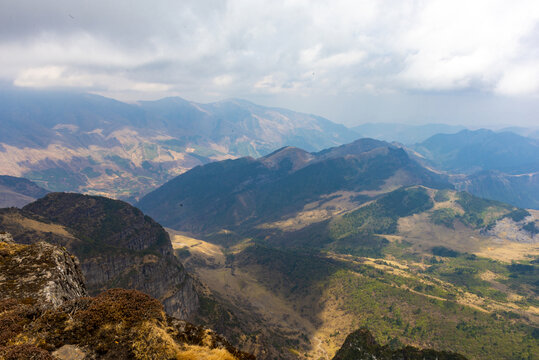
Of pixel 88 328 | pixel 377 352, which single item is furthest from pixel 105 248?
pixel 88 328

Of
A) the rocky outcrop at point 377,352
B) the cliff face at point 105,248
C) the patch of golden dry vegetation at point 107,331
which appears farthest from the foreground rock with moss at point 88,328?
the cliff face at point 105,248

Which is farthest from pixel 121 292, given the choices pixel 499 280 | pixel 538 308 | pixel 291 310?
pixel 499 280

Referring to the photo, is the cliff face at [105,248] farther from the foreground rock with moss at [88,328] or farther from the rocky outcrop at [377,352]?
the foreground rock with moss at [88,328]

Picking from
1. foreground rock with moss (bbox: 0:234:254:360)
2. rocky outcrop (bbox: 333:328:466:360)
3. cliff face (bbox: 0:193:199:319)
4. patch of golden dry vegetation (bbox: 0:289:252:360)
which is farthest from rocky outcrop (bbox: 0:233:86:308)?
cliff face (bbox: 0:193:199:319)

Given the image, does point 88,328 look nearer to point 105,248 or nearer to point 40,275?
point 40,275

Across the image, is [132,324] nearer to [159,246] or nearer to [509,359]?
[509,359]

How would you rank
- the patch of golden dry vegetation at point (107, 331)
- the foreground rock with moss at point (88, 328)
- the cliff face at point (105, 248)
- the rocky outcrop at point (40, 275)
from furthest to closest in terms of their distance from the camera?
the cliff face at point (105, 248) → the rocky outcrop at point (40, 275) → the patch of golden dry vegetation at point (107, 331) → the foreground rock with moss at point (88, 328)

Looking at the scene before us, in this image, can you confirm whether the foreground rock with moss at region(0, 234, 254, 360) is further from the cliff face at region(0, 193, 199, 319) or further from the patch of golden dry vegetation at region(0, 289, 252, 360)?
the cliff face at region(0, 193, 199, 319)
